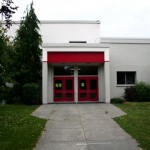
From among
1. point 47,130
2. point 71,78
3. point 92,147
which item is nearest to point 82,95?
point 71,78

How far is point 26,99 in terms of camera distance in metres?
25.3

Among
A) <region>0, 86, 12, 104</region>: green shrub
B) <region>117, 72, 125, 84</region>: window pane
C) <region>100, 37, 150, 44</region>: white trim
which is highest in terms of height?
<region>100, 37, 150, 44</region>: white trim

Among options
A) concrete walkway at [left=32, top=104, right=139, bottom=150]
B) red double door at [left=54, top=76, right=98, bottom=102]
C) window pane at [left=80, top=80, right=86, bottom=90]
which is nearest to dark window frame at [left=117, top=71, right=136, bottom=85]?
red double door at [left=54, top=76, right=98, bottom=102]

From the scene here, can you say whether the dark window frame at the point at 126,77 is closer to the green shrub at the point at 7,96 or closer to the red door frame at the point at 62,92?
the red door frame at the point at 62,92

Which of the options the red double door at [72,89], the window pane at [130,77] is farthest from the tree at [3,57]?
the window pane at [130,77]

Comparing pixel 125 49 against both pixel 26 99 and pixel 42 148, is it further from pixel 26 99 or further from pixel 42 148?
pixel 42 148

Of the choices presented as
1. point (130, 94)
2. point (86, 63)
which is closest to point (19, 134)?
point (86, 63)

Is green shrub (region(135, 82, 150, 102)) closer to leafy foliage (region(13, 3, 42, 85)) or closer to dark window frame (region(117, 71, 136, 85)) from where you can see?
dark window frame (region(117, 71, 136, 85))

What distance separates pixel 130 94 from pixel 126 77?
2573mm

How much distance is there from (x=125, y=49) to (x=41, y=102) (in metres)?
10.7

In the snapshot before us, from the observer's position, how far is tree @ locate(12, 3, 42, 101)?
2645cm

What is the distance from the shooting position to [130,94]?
27.4 m

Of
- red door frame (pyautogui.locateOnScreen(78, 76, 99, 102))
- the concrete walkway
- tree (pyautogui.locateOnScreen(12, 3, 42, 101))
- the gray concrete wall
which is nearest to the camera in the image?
the concrete walkway

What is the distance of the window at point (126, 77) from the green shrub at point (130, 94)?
1617 mm
